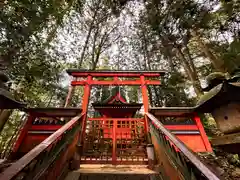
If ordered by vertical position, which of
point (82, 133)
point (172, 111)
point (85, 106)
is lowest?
point (82, 133)

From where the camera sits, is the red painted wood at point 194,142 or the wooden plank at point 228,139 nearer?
the wooden plank at point 228,139

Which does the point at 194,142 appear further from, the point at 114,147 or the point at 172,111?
the point at 114,147

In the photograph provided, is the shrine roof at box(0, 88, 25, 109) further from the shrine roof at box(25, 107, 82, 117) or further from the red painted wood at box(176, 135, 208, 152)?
the red painted wood at box(176, 135, 208, 152)

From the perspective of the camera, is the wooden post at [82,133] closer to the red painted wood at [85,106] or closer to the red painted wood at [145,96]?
the red painted wood at [85,106]

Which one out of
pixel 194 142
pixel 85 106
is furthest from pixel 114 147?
pixel 194 142

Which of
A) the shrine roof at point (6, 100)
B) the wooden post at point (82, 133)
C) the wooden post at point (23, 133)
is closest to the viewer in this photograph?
the shrine roof at point (6, 100)

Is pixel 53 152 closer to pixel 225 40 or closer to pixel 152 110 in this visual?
pixel 152 110

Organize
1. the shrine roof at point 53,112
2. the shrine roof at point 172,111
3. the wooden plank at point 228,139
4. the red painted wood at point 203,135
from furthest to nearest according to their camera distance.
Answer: the shrine roof at point 53,112 → the shrine roof at point 172,111 → the red painted wood at point 203,135 → the wooden plank at point 228,139

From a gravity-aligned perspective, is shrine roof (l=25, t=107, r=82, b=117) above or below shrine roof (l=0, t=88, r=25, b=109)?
above

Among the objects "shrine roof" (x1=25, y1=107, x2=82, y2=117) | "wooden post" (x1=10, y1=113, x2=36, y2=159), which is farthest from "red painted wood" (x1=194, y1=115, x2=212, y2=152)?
"wooden post" (x1=10, y1=113, x2=36, y2=159)

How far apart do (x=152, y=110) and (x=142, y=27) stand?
11.6 meters

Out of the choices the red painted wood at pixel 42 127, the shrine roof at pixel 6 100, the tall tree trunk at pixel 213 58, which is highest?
the tall tree trunk at pixel 213 58

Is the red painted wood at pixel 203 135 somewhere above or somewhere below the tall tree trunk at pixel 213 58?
below

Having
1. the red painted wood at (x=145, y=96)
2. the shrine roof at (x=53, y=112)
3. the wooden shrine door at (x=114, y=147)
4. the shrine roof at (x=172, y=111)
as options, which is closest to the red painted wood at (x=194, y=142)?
the shrine roof at (x=172, y=111)
